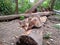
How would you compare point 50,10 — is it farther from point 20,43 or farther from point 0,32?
point 20,43

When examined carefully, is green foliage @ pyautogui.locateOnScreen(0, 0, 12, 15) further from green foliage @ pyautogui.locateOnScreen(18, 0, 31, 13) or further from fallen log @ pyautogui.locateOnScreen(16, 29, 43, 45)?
fallen log @ pyautogui.locateOnScreen(16, 29, 43, 45)

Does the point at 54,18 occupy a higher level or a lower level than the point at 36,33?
lower

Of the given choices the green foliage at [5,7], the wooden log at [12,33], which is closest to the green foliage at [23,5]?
the green foliage at [5,7]

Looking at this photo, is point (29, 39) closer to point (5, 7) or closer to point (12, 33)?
point (12, 33)

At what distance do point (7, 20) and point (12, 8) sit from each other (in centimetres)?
144

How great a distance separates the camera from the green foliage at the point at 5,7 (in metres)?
8.75

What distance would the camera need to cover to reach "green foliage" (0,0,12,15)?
875cm

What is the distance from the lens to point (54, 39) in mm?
5766

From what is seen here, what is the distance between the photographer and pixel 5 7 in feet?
29.0

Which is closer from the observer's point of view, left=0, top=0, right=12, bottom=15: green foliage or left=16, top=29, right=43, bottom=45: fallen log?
Result: left=16, top=29, right=43, bottom=45: fallen log

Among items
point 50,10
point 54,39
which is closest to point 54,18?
point 50,10

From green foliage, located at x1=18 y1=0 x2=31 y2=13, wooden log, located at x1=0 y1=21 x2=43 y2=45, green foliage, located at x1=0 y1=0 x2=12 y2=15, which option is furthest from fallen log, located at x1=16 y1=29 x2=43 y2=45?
green foliage, located at x1=18 y1=0 x2=31 y2=13

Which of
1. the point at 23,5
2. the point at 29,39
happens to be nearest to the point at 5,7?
the point at 23,5

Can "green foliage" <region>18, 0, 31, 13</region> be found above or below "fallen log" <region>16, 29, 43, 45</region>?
below
